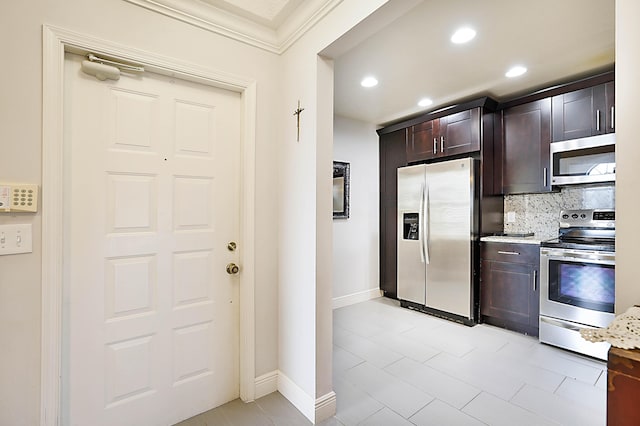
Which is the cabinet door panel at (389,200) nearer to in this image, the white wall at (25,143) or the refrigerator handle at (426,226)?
the refrigerator handle at (426,226)

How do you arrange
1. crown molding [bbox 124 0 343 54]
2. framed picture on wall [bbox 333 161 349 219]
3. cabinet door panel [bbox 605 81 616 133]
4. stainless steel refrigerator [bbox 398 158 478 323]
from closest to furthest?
1. crown molding [bbox 124 0 343 54]
2. cabinet door panel [bbox 605 81 616 133]
3. stainless steel refrigerator [bbox 398 158 478 323]
4. framed picture on wall [bbox 333 161 349 219]

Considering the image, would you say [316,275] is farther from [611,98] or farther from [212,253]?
[611,98]

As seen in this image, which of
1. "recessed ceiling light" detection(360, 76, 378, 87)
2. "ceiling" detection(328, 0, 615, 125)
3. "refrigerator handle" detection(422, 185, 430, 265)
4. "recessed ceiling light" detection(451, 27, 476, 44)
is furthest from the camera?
"refrigerator handle" detection(422, 185, 430, 265)

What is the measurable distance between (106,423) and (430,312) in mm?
3235

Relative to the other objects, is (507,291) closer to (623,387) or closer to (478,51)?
(478,51)

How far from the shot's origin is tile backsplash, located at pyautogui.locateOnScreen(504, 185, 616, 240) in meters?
2.91

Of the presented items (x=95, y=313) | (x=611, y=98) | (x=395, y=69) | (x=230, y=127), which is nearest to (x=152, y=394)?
(x=95, y=313)

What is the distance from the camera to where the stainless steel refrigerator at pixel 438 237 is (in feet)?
10.8

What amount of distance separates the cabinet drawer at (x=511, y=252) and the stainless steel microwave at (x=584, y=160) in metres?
0.69

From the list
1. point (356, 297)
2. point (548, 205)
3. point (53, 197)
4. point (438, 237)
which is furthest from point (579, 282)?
point (53, 197)

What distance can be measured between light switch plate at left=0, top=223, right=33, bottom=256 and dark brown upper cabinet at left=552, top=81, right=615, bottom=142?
4045 mm

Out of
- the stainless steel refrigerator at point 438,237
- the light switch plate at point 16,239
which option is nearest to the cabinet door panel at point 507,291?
A: the stainless steel refrigerator at point 438,237

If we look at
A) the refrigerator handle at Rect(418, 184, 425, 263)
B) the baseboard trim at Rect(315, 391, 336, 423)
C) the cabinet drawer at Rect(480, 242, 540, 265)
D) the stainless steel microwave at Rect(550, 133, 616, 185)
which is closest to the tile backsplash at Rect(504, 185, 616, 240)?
the stainless steel microwave at Rect(550, 133, 616, 185)

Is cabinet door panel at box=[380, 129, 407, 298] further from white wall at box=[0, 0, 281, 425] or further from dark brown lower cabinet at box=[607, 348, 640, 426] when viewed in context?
dark brown lower cabinet at box=[607, 348, 640, 426]
